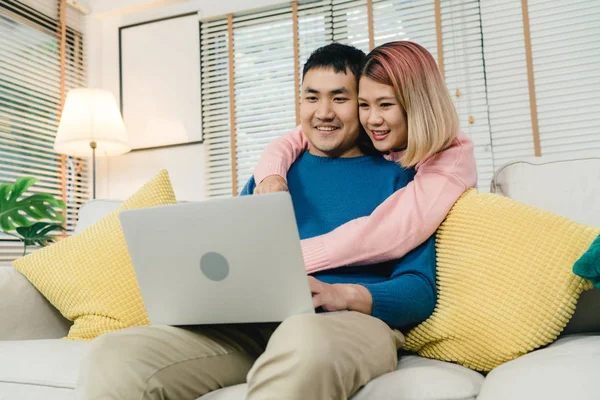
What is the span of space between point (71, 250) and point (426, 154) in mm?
964

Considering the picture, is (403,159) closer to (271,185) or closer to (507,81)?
(271,185)

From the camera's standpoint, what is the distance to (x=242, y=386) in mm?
984

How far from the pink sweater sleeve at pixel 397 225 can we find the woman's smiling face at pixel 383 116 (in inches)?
5.3

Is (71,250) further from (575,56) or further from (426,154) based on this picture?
(575,56)

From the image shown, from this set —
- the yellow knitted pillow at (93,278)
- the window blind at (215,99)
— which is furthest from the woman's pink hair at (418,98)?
the window blind at (215,99)

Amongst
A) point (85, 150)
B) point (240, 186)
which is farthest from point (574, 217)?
point (85, 150)

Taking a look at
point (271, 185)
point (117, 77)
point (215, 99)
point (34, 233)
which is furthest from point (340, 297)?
point (117, 77)

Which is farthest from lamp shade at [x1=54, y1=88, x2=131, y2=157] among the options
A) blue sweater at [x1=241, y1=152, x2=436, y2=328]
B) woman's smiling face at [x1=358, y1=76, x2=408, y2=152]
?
woman's smiling face at [x1=358, y1=76, x2=408, y2=152]

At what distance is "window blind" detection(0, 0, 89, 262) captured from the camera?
3.03m

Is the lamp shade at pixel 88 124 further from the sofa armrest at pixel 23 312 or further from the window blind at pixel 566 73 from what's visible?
the window blind at pixel 566 73

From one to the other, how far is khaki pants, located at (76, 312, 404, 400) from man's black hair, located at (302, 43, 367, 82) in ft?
2.34

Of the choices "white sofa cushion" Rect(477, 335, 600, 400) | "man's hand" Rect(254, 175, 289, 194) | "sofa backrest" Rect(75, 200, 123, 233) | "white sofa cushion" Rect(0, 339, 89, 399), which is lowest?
"white sofa cushion" Rect(0, 339, 89, 399)

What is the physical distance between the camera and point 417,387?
2.92 feet

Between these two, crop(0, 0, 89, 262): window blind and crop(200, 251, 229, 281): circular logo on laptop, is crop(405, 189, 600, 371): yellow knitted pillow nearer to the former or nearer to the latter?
crop(200, 251, 229, 281): circular logo on laptop
